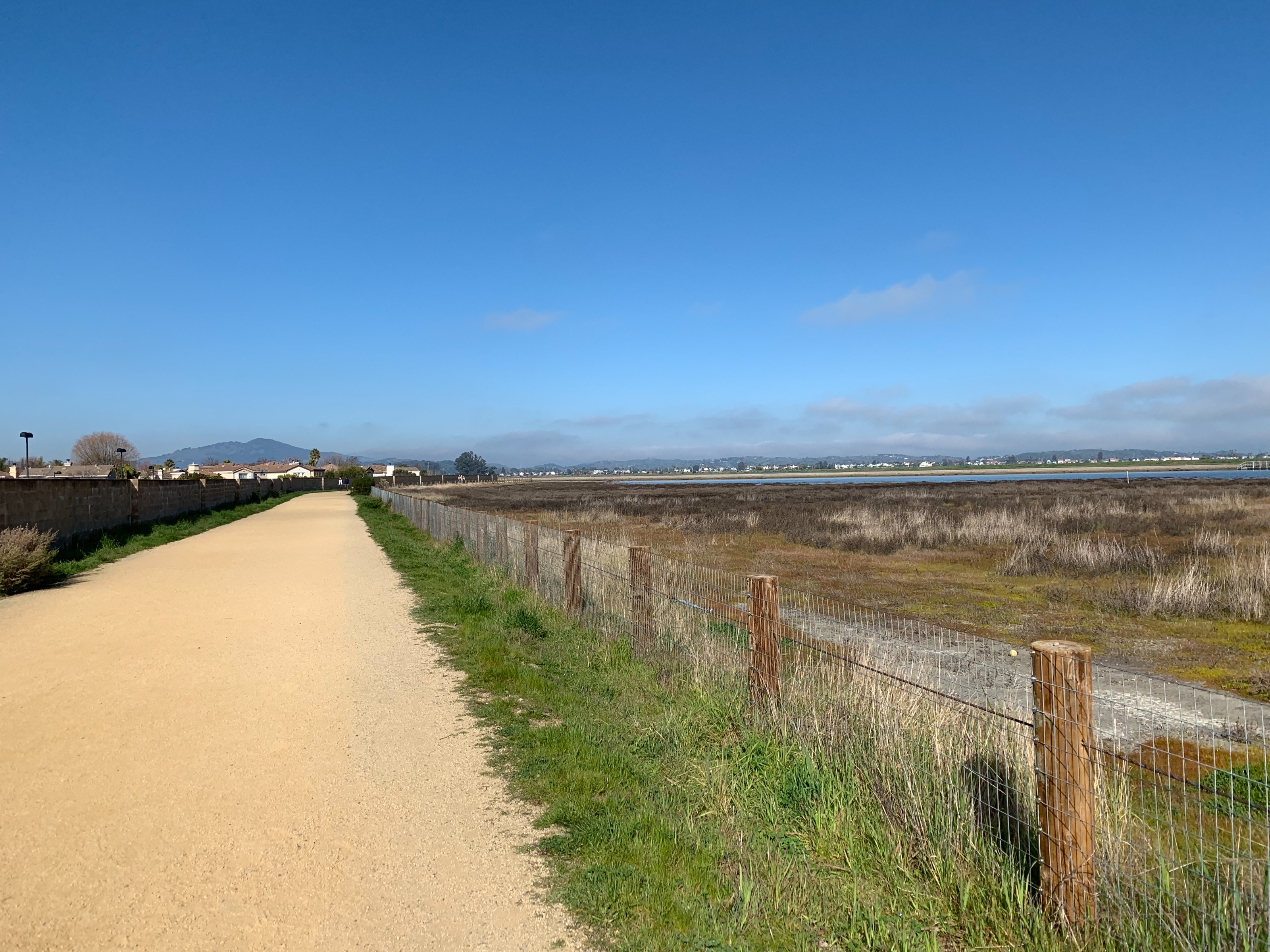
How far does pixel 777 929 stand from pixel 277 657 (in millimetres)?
6810

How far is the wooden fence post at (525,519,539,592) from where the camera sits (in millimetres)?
11430

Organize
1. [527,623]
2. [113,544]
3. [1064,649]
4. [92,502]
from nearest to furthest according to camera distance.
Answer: [1064,649] < [527,623] < [113,544] < [92,502]

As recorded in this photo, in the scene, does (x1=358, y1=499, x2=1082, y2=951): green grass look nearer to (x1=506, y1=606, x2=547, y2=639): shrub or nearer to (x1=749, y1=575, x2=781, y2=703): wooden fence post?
(x1=749, y1=575, x2=781, y2=703): wooden fence post

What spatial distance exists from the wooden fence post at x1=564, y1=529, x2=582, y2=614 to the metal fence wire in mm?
28

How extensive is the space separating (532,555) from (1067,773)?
30.3ft

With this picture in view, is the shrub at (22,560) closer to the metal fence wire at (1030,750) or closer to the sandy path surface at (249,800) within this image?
the sandy path surface at (249,800)

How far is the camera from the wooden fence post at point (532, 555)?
1143cm

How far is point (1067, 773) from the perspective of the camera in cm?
297

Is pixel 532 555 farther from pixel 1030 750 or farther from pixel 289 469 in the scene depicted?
pixel 289 469

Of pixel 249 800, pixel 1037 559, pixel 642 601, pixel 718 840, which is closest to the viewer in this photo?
pixel 718 840

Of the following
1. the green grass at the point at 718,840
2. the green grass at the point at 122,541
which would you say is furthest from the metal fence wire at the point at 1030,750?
the green grass at the point at 122,541

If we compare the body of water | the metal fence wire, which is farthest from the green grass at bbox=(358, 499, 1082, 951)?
the body of water

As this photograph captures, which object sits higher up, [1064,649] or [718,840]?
[1064,649]

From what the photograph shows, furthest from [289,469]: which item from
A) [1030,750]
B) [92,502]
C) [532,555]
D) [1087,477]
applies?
A: [1030,750]
